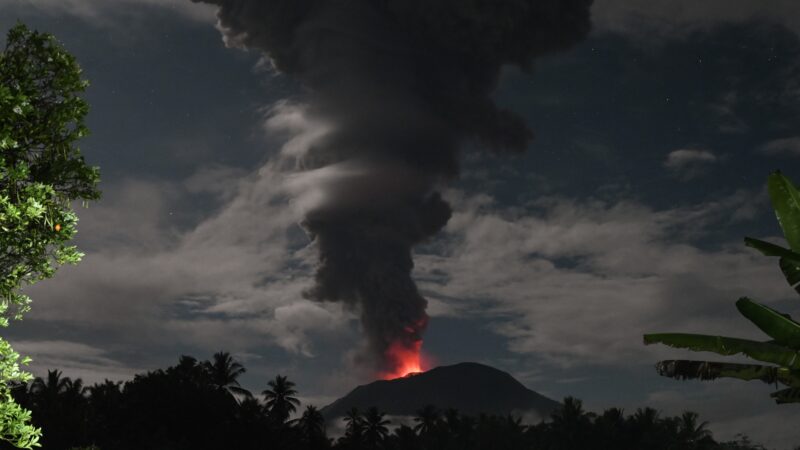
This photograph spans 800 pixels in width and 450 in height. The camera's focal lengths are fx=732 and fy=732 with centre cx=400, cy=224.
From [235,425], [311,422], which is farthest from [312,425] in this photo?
[235,425]

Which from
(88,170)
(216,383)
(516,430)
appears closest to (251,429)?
(216,383)

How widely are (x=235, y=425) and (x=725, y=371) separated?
67.2 m

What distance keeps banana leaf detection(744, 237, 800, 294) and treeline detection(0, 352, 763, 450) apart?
40932 millimetres

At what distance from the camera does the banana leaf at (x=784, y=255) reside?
248 inches

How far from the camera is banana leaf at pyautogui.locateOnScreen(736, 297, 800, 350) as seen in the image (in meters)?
6.91

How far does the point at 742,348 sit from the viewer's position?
7.09 meters

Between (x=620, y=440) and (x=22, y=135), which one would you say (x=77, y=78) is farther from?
(x=620, y=440)

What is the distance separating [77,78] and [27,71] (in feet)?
2.54

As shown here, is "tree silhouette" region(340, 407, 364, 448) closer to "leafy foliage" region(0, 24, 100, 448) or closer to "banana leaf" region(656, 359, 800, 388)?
"leafy foliage" region(0, 24, 100, 448)

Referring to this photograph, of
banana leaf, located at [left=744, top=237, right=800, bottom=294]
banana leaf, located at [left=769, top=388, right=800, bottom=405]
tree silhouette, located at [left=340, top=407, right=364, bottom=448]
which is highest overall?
tree silhouette, located at [left=340, top=407, right=364, bottom=448]

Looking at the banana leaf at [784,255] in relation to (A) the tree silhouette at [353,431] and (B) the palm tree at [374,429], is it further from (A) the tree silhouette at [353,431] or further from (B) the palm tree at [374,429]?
(B) the palm tree at [374,429]

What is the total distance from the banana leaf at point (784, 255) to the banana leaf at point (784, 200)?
0.36 meters

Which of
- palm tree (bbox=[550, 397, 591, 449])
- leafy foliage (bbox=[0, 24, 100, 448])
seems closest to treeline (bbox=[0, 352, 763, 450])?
palm tree (bbox=[550, 397, 591, 449])

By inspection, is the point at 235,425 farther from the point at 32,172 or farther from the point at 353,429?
the point at 32,172
